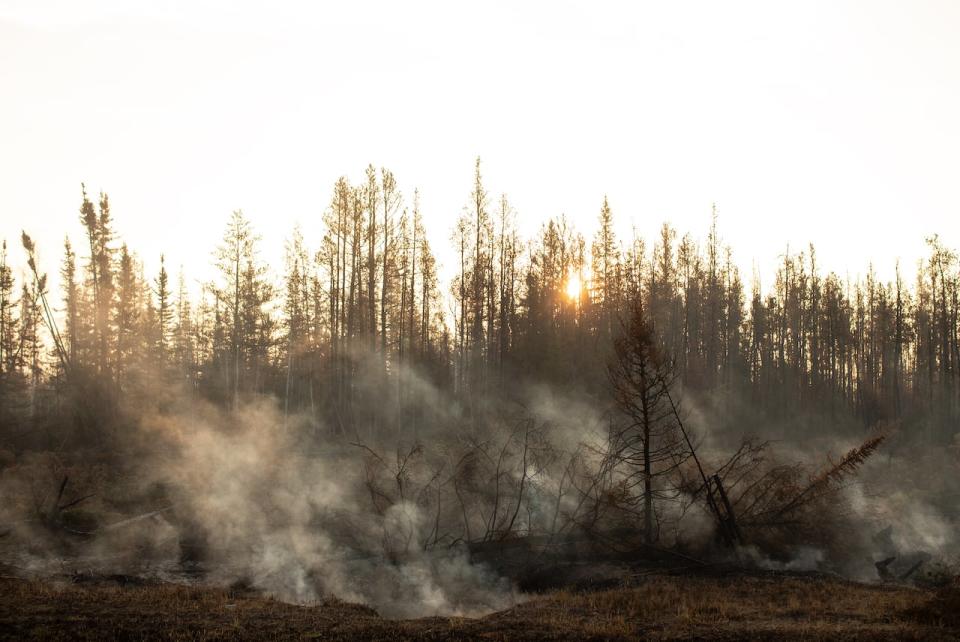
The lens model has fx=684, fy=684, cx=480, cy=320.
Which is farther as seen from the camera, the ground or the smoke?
the smoke

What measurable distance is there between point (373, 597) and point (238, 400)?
25.8 m

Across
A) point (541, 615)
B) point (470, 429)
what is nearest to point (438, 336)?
point (470, 429)

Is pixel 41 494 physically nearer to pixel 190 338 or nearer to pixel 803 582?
pixel 803 582

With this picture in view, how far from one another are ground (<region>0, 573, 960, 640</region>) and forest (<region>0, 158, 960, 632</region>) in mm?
2140

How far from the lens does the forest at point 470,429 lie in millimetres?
18797

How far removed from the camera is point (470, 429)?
103ft

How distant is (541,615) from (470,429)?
1873 centimetres

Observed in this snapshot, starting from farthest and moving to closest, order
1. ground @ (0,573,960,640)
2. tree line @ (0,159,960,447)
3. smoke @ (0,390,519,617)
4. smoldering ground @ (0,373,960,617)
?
tree line @ (0,159,960,447), smoldering ground @ (0,373,960,617), smoke @ (0,390,519,617), ground @ (0,573,960,640)

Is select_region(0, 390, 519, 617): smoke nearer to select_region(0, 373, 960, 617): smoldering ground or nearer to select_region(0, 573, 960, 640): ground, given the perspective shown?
select_region(0, 373, 960, 617): smoldering ground

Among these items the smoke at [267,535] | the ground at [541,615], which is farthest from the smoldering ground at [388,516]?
the ground at [541,615]

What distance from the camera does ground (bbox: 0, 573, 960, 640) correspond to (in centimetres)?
1112

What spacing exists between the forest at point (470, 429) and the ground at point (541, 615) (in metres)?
2.14

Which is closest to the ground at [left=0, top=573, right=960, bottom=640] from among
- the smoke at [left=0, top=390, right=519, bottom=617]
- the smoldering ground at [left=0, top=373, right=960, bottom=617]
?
the smoke at [left=0, top=390, right=519, bottom=617]

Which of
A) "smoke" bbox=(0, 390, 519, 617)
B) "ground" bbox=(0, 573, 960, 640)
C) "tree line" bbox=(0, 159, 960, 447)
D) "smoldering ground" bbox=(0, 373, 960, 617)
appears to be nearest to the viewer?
"ground" bbox=(0, 573, 960, 640)
